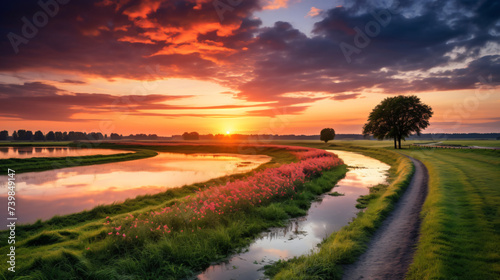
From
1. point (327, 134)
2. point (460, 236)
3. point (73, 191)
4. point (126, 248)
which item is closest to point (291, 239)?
point (460, 236)

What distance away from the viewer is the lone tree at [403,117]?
218 ft

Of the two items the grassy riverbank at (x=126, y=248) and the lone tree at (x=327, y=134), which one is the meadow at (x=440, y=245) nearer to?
the grassy riverbank at (x=126, y=248)

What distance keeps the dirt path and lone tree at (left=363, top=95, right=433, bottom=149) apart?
204ft

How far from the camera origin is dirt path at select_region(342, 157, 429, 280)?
6832mm

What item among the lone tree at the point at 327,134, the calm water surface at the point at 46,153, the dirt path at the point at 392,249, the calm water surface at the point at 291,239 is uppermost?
the lone tree at the point at 327,134

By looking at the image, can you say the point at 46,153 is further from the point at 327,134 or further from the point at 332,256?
the point at 327,134

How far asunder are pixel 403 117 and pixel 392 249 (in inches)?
2764

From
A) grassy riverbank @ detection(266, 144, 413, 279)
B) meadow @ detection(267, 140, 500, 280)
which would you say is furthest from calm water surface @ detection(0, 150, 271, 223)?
meadow @ detection(267, 140, 500, 280)

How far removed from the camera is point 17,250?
8797 mm

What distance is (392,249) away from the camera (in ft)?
26.9

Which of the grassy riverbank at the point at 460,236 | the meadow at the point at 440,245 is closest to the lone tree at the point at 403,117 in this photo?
the grassy riverbank at the point at 460,236

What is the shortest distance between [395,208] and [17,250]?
16.3m

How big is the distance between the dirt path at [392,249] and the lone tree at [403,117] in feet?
204

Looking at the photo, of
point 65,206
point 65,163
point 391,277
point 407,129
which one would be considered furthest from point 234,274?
point 407,129
